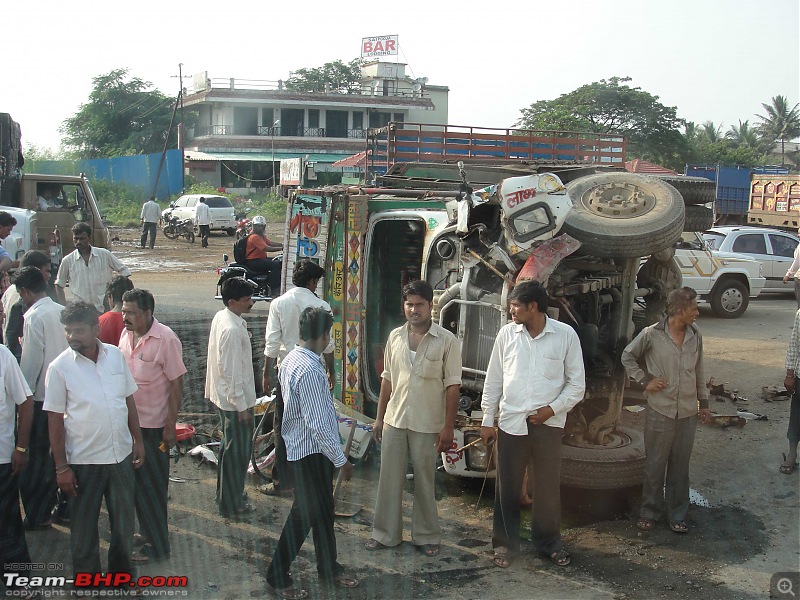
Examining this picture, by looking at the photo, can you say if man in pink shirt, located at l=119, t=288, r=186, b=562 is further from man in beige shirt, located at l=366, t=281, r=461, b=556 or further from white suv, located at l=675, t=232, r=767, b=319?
white suv, located at l=675, t=232, r=767, b=319

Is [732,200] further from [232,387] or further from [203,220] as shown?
[232,387]

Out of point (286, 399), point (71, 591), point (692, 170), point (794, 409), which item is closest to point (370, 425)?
point (286, 399)

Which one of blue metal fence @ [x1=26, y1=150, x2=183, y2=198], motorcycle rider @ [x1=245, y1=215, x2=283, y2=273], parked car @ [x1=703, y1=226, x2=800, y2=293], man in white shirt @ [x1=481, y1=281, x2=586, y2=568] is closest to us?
man in white shirt @ [x1=481, y1=281, x2=586, y2=568]

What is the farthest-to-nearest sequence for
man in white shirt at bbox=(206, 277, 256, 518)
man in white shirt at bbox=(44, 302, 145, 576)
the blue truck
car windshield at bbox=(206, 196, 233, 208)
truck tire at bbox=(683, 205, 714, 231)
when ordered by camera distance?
1. car windshield at bbox=(206, 196, 233, 208)
2. the blue truck
3. truck tire at bbox=(683, 205, 714, 231)
4. man in white shirt at bbox=(206, 277, 256, 518)
5. man in white shirt at bbox=(44, 302, 145, 576)

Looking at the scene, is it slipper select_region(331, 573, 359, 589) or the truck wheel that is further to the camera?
the truck wheel

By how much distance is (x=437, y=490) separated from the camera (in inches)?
242

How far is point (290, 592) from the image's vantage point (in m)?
4.45

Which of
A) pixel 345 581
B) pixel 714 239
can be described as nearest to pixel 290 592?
pixel 345 581

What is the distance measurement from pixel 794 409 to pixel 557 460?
2.76 m

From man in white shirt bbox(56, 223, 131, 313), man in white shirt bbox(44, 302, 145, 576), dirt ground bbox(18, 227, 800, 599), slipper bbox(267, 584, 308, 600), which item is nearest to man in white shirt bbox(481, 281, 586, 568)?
dirt ground bbox(18, 227, 800, 599)

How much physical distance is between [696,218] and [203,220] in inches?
806

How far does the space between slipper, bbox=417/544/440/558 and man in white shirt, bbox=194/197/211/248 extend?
21.1 meters

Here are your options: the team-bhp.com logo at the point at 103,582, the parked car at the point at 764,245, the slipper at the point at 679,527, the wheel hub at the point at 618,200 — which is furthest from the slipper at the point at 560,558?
the parked car at the point at 764,245

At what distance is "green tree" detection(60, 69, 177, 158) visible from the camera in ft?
155
